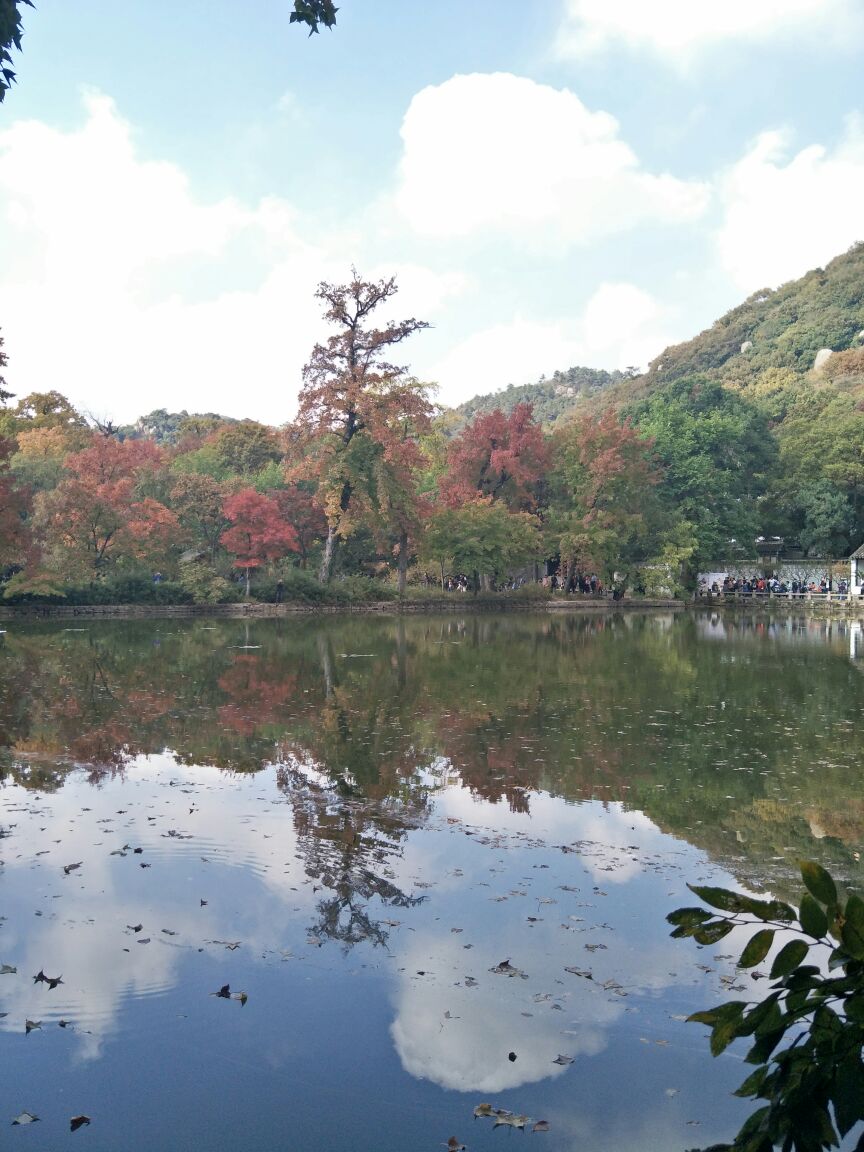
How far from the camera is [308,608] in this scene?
38.4 metres

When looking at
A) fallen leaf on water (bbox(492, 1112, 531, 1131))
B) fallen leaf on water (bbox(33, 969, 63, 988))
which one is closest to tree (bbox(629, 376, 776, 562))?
fallen leaf on water (bbox(33, 969, 63, 988))

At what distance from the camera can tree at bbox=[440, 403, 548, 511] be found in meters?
44.8

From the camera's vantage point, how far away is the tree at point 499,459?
147ft

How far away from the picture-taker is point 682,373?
10944cm

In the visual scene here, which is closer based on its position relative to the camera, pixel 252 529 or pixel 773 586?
pixel 252 529

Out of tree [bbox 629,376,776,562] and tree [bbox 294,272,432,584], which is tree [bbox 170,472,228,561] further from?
tree [bbox 629,376,776,562]

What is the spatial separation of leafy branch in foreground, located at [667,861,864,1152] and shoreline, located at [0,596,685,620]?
110 ft

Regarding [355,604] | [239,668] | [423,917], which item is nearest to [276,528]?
[355,604]

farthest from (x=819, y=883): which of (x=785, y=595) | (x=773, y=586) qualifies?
(x=773, y=586)

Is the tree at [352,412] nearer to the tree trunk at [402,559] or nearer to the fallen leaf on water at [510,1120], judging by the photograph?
the tree trunk at [402,559]

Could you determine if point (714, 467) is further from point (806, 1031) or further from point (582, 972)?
point (806, 1031)

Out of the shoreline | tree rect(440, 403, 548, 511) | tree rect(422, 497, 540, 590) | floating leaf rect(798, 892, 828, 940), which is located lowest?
the shoreline

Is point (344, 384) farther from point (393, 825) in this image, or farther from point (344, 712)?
point (393, 825)

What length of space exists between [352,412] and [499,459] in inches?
358
